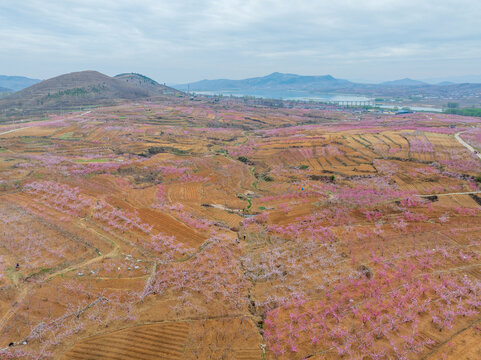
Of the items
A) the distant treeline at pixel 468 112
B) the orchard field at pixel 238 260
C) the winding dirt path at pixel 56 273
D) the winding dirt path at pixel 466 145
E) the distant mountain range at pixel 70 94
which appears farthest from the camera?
the distant mountain range at pixel 70 94

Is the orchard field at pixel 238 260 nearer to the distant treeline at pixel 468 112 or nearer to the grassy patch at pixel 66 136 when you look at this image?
the grassy patch at pixel 66 136

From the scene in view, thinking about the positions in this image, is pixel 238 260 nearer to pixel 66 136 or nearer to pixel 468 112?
pixel 66 136

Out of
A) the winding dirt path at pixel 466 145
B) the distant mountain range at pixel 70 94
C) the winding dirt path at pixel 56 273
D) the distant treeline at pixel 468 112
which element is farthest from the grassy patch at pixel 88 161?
the distant treeline at pixel 468 112

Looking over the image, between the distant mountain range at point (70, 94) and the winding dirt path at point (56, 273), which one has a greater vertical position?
the distant mountain range at point (70, 94)

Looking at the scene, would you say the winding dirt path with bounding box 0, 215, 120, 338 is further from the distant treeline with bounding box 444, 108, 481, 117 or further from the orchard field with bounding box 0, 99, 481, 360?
the distant treeline with bounding box 444, 108, 481, 117

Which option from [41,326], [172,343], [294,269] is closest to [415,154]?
[294,269]

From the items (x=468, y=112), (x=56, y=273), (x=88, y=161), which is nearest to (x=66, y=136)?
(x=88, y=161)

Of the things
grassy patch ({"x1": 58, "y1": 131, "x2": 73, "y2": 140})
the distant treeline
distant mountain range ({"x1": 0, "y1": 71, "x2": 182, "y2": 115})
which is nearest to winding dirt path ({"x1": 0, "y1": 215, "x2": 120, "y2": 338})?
grassy patch ({"x1": 58, "y1": 131, "x2": 73, "y2": 140})
